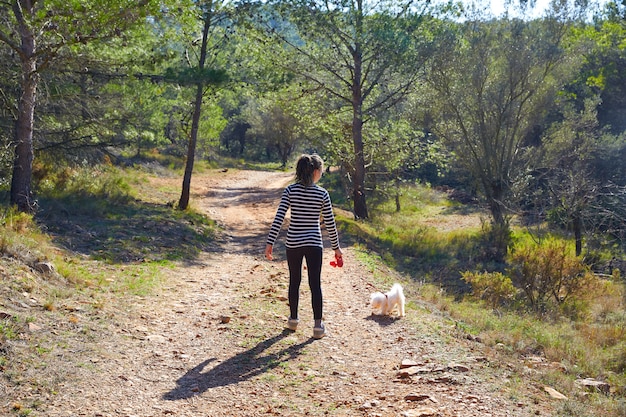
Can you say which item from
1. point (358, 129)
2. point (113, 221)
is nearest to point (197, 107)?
point (113, 221)

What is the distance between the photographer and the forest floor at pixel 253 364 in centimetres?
475

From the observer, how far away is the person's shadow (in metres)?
5.15

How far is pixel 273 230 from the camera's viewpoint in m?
6.65

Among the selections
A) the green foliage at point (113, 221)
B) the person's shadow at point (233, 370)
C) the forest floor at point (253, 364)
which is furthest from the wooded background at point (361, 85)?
the person's shadow at point (233, 370)

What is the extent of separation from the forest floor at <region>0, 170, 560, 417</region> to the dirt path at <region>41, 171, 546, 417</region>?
0.04 ft

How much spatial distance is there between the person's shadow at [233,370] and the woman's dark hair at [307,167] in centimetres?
185

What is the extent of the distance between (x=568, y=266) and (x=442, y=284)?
2896 mm

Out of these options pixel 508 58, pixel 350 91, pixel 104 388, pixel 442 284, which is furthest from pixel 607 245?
pixel 104 388

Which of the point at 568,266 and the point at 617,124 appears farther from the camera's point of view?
the point at 617,124

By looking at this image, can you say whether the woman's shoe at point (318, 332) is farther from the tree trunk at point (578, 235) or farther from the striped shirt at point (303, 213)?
the tree trunk at point (578, 235)

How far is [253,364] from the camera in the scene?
232 inches

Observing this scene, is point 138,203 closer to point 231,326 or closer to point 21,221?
point 21,221

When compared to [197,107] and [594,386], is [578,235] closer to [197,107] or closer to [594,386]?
[197,107]

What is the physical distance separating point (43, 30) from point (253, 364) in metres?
7.26
